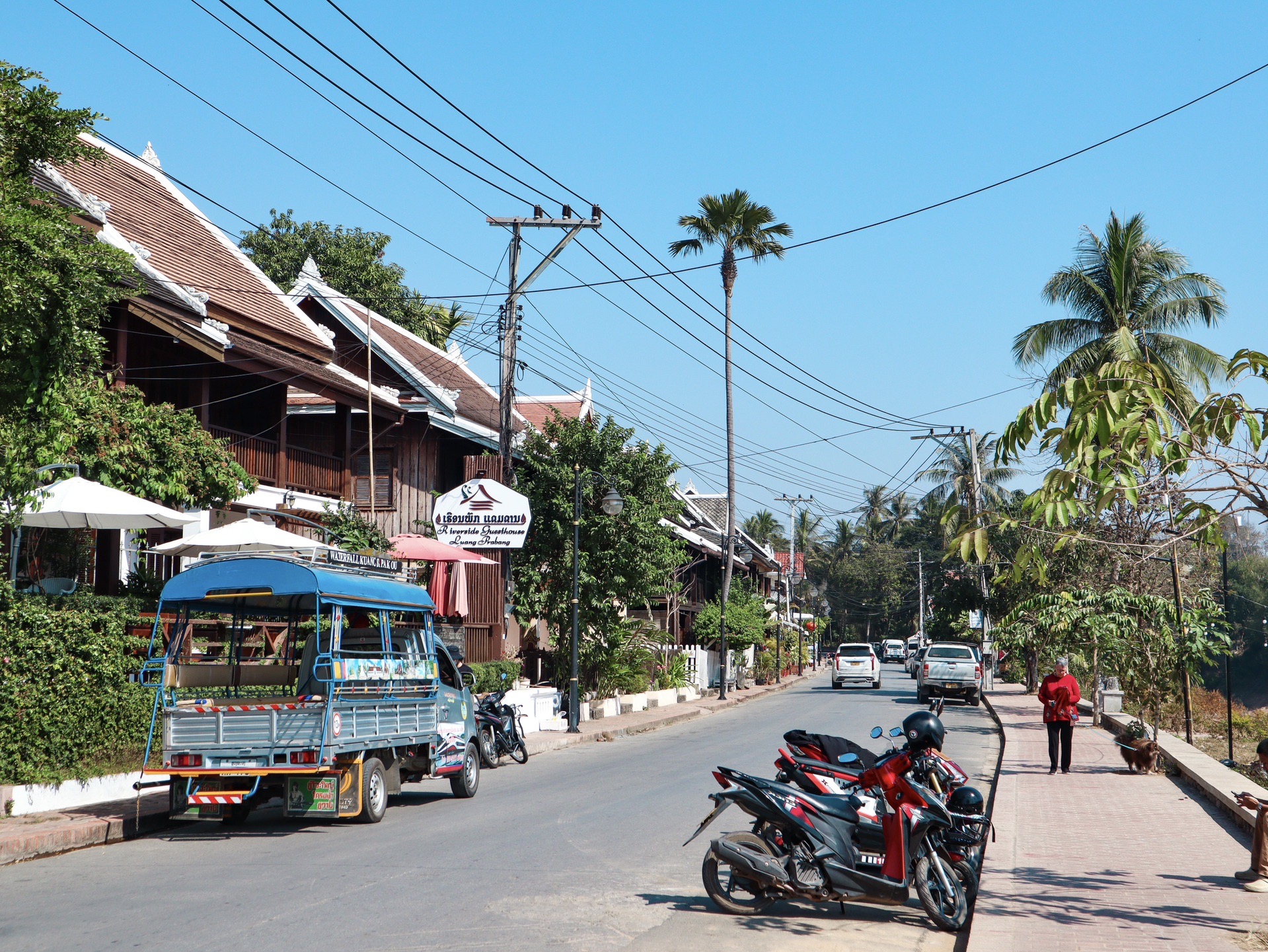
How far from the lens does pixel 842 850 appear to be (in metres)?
8.13

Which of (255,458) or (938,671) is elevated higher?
(255,458)

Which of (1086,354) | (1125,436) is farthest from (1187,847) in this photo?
(1086,354)

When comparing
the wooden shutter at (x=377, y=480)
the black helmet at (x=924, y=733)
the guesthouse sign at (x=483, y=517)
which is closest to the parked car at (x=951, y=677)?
the wooden shutter at (x=377, y=480)

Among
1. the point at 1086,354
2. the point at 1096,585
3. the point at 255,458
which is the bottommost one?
the point at 1096,585

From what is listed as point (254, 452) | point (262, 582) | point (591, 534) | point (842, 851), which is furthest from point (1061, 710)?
point (254, 452)

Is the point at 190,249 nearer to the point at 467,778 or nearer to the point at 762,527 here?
the point at 467,778

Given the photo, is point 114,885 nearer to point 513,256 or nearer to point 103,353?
point 103,353

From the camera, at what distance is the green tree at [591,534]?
28.0m

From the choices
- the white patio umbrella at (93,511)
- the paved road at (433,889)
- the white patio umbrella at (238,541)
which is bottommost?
the paved road at (433,889)

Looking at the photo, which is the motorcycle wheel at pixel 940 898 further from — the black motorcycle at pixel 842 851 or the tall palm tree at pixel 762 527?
the tall palm tree at pixel 762 527

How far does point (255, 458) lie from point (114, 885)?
15.9 m

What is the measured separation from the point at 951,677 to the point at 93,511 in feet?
93.5

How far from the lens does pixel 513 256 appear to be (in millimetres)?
24828

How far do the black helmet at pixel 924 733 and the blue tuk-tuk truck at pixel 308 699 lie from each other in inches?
233
